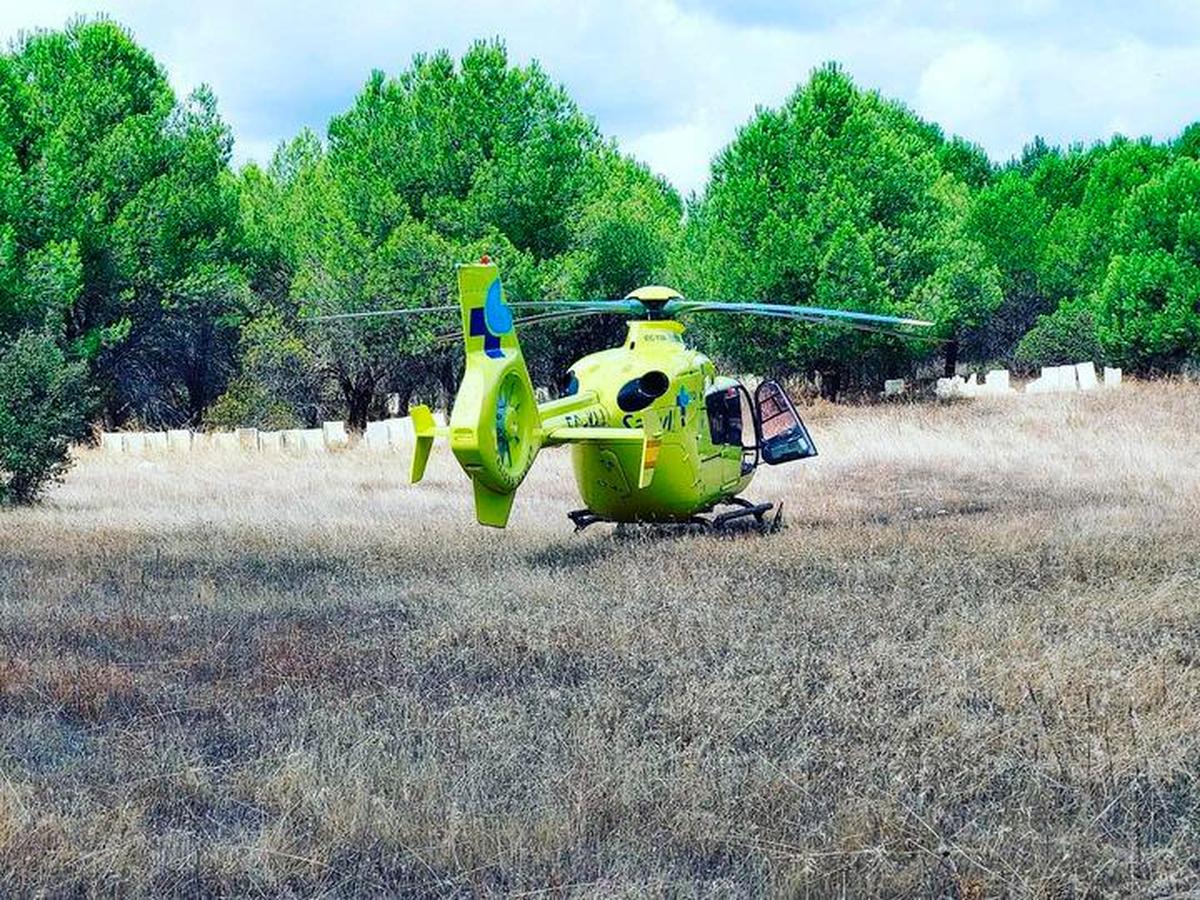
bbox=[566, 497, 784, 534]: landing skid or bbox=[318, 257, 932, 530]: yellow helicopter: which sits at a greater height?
bbox=[318, 257, 932, 530]: yellow helicopter

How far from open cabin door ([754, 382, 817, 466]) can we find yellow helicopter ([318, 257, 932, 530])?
1 centimetres

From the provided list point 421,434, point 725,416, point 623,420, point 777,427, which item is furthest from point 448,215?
point 421,434

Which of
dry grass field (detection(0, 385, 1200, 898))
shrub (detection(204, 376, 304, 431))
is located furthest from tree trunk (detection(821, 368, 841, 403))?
dry grass field (detection(0, 385, 1200, 898))

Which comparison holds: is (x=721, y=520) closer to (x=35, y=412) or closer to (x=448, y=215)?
(x=35, y=412)

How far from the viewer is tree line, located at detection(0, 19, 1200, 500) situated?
30.6 metres

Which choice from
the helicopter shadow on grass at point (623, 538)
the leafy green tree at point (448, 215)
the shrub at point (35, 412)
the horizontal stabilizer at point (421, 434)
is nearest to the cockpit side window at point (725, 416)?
the helicopter shadow on grass at point (623, 538)

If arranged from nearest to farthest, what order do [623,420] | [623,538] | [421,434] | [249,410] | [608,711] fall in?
[608,711]
[421,434]
[623,420]
[623,538]
[249,410]

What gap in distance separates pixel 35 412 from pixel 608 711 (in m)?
13.6

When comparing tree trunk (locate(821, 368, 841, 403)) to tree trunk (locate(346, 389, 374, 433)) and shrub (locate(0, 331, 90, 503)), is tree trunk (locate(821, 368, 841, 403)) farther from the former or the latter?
shrub (locate(0, 331, 90, 503))

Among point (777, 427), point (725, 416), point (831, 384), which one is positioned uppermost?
point (831, 384)

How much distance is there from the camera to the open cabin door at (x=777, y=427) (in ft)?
47.7

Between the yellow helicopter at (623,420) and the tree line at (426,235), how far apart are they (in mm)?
15962

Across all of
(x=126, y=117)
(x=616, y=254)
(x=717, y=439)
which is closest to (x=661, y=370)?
(x=717, y=439)

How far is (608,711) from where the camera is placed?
6.66 meters
